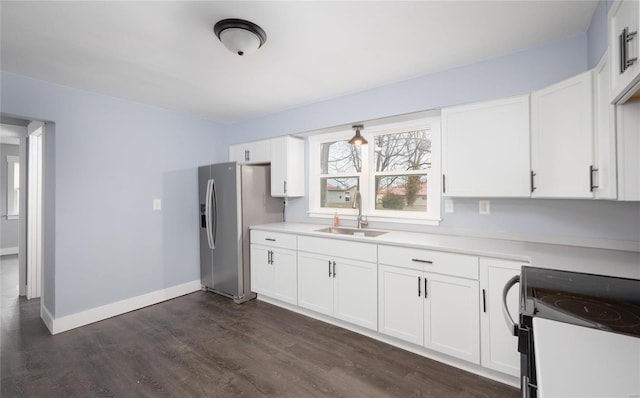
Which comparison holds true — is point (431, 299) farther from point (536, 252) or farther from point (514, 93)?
point (514, 93)

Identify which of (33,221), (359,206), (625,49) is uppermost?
(625,49)

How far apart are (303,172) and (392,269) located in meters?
1.91

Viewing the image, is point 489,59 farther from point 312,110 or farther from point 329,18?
point 312,110

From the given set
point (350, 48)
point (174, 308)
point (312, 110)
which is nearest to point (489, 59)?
point (350, 48)

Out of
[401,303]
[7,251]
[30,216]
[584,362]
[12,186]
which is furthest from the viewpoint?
[12,186]

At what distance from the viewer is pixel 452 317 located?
212cm

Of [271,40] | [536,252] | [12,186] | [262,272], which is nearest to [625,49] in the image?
[536,252]

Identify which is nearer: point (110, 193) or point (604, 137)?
point (604, 137)

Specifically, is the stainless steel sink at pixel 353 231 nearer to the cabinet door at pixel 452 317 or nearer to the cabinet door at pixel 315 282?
the cabinet door at pixel 315 282

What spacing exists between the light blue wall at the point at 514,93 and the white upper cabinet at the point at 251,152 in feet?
3.91

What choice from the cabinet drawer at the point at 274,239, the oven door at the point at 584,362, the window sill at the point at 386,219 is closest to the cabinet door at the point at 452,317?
the window sill at the point at 386,219

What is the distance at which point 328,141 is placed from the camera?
367 centimetres

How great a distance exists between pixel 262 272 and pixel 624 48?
11.1 ft

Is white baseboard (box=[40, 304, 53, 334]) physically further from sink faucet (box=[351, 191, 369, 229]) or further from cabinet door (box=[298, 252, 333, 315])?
sink faucet (box=[351, 191, 369, 229])
